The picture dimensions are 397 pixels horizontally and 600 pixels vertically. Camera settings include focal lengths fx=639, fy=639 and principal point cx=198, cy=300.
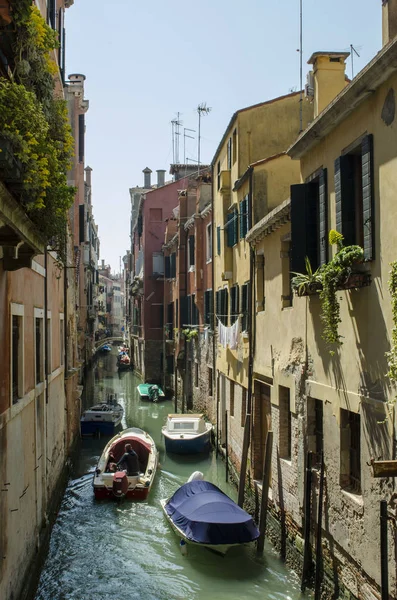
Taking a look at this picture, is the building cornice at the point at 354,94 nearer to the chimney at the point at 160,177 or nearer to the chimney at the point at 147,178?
the chimney at the point at 160,177

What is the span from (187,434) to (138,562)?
8.00 metres

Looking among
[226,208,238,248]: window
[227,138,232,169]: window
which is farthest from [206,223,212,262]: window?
[227,138,232,169]: window

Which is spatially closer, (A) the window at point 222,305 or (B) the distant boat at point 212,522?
(B) the distant boat at point 212,522

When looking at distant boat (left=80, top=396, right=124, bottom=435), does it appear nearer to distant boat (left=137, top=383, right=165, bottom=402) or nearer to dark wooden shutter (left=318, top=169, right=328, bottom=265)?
distant boat (left=137, top=383, right=165, bottom=402)

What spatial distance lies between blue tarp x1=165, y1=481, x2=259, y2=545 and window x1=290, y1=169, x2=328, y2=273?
4595mm

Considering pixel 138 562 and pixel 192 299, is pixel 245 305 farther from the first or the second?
pixel 192 299

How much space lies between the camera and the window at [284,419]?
1168cm

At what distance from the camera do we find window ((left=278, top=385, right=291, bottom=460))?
1168 centimetres

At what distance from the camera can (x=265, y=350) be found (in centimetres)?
1323

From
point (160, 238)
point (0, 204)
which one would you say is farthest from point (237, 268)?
point (160, 238)

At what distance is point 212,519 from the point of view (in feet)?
36.6

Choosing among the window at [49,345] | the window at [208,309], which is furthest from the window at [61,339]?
the window at [208,309]

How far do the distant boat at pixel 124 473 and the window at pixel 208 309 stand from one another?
5072mm

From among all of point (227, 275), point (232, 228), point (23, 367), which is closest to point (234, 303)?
point (227, 275)
